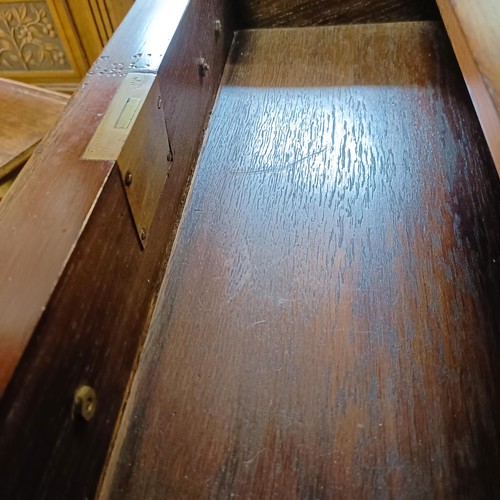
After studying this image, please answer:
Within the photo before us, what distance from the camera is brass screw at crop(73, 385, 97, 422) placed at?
1.51 ft

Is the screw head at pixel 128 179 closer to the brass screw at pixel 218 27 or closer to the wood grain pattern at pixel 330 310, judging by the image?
the wood grain pattern at pixel 330 310

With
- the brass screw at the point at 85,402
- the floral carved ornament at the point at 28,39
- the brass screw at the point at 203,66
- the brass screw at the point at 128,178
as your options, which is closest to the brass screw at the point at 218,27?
the brass screw at the point at 203,66

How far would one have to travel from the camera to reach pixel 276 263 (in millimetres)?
687

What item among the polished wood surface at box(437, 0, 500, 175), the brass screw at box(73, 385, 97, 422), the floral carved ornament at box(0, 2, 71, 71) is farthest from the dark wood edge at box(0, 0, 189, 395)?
the floral carved ornament at box(0, 2, 71, 71)

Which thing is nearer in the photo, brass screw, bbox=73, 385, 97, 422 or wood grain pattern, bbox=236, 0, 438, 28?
brass screw, bbox=73, 385, 97, 422

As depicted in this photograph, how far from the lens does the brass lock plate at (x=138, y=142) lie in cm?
55

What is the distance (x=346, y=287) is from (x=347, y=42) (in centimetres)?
60

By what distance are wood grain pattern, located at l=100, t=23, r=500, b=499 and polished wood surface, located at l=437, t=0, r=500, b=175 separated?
0.44 ft

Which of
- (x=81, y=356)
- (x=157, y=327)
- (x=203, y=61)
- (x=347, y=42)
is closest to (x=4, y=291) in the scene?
(x=81, y=356)

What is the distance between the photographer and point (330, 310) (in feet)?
2.07

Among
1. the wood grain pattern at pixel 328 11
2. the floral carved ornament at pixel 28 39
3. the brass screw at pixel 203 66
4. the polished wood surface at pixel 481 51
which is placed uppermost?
the polished wood surface at pixel 481 51

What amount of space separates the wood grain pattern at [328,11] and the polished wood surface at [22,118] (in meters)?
0.44

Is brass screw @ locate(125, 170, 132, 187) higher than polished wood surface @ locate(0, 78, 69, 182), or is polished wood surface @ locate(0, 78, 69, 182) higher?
brass screw @ locate(125, 170, 132, 187)

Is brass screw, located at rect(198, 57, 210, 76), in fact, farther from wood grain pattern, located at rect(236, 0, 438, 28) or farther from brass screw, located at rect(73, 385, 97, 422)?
brass screw, located at rect(73, 385, 97, 422)
